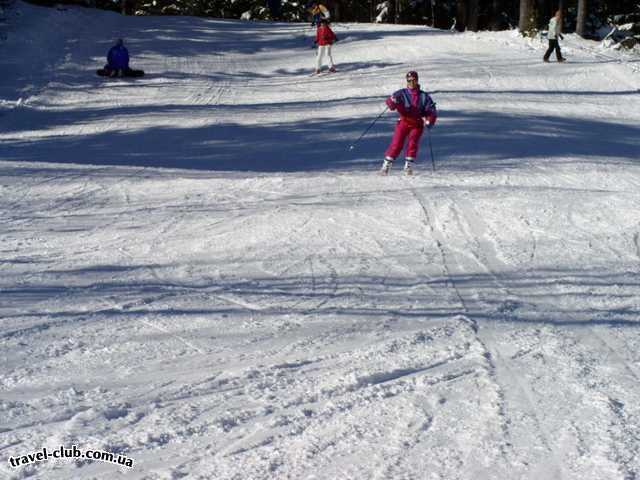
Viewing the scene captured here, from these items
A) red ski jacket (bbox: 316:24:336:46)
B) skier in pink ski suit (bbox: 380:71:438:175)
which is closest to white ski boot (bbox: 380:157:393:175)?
skier in pink ski suit (bbox: 380:71:438:175)

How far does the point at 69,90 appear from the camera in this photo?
21297mm

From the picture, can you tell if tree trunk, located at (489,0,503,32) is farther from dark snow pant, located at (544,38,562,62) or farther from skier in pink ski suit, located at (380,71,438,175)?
skier in pink ski suit, located at (380,71,438,175)

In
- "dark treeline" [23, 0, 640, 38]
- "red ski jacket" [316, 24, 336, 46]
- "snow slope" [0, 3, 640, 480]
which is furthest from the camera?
"dark treeline" [23, 0, 640, 38]

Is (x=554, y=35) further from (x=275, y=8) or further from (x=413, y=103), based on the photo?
(x=275, y=8)

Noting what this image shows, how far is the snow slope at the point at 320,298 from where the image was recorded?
444 centimetres

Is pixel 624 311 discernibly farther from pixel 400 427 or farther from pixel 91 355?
pixel 91 355

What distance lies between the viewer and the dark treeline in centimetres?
4059

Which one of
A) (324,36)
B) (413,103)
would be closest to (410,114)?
(413,103)

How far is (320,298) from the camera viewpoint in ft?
22.6

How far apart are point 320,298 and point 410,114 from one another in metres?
6.08

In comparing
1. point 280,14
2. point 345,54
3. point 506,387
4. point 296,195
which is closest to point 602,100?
point 345,54

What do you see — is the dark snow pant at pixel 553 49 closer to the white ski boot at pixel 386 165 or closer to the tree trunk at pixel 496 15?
the white ski boot at pixel 386 165

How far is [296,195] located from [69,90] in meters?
12.4

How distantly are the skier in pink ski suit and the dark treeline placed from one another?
21.3 m
